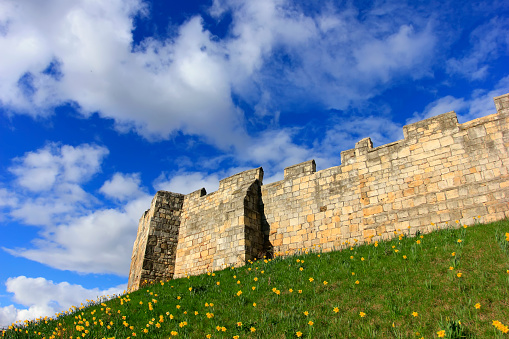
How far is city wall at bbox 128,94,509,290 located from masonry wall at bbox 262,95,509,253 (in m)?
0.03

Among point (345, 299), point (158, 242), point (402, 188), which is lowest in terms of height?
point (345, 299)

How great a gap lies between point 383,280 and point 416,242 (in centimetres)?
173

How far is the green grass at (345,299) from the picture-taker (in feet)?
17.6

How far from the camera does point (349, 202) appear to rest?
36.8ft

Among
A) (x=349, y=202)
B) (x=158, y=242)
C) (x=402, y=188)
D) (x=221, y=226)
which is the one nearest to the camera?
(x=402, y=188)

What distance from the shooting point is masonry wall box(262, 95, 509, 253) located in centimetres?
936

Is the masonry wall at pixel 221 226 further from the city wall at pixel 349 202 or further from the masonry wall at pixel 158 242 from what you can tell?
the masonry wall at pixel 158 242

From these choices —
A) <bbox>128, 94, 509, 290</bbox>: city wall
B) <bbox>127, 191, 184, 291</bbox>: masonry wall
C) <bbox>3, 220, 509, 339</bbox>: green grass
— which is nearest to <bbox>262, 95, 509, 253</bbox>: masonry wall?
<bbox>128, 94, 509, 290</bbox>: city wall

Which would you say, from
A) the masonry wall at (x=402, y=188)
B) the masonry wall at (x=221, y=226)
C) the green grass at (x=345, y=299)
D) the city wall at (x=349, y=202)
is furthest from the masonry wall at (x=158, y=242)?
the masonry wall at (x=402, y=188)

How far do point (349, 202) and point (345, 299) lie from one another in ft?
16.5

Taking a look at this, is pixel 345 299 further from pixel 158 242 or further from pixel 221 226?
pixel 158 242

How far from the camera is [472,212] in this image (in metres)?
9.18

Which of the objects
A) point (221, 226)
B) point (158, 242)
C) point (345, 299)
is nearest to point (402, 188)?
point (345, 299)

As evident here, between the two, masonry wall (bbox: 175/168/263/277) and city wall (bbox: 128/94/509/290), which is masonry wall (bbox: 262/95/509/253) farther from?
masonry wall (bbox: 175/168/263/277)
